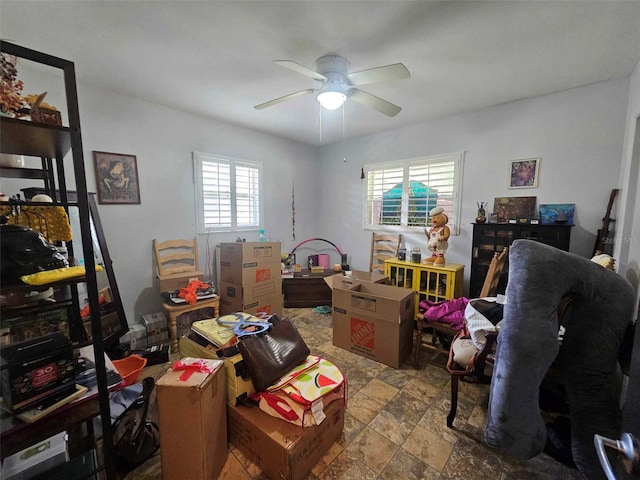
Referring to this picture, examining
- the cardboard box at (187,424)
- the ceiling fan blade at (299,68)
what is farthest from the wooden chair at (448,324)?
the ceiling fan blade at (299,68)

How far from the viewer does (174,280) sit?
281 centimetres

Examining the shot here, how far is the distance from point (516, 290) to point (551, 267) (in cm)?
15

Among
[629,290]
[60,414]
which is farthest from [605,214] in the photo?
[60,414]

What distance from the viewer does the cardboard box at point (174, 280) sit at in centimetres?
276

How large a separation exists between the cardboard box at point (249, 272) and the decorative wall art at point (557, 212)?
2.95 metres

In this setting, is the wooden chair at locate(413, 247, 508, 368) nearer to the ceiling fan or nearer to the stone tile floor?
the stone tile floor

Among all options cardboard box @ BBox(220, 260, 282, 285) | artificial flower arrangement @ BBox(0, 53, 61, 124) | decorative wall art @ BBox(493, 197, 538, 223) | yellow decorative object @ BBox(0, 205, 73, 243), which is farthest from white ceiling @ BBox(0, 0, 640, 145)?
cardboard box @ BBox(220, 260, 282, 285)

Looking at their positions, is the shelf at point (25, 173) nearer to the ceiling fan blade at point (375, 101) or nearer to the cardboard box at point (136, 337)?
the cardboard box at point (136, 337)

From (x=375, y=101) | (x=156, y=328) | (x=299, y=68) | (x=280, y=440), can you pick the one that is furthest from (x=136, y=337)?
(x=375, y=101)

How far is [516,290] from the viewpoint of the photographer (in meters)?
1.01

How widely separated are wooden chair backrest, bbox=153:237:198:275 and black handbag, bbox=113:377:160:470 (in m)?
1.72

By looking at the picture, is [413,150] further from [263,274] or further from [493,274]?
[263,274]

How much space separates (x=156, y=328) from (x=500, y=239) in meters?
3.62

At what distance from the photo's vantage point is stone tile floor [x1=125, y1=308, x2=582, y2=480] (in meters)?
1.31
